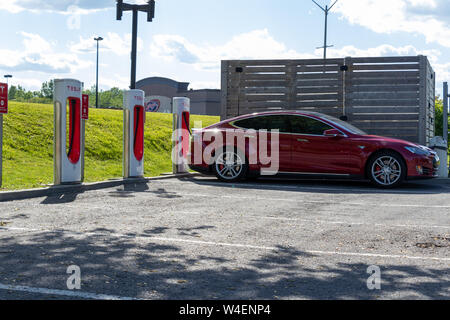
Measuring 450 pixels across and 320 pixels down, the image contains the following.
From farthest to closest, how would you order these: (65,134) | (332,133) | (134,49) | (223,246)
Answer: (134,49) → (332,133) → (65,134) → (223,246)

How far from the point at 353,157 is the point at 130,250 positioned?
23.9ft

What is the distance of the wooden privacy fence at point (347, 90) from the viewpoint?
1574 cm

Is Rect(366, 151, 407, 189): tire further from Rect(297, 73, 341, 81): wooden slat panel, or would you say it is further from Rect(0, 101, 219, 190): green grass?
Rect(0, 101, 219, 190): green grass

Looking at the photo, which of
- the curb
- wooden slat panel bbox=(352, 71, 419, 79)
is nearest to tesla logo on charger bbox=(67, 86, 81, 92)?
the curb

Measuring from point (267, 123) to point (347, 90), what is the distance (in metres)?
4.71

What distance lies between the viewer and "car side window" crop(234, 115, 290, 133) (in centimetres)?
1234

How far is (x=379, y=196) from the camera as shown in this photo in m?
10.2

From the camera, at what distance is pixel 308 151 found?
12008mm

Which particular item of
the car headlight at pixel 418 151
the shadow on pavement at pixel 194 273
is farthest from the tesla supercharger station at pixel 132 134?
the shadow on pavement at pixel 194 273

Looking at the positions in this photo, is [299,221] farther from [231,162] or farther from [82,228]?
[231,162]

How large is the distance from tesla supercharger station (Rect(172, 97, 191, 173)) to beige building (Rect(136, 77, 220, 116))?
58589mm

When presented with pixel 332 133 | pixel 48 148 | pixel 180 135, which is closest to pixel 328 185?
pixel 332 133

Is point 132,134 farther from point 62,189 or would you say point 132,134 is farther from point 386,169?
point 386,169

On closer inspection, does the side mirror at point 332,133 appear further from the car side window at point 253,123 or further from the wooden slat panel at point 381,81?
the wooden slat panel at point 381,81
